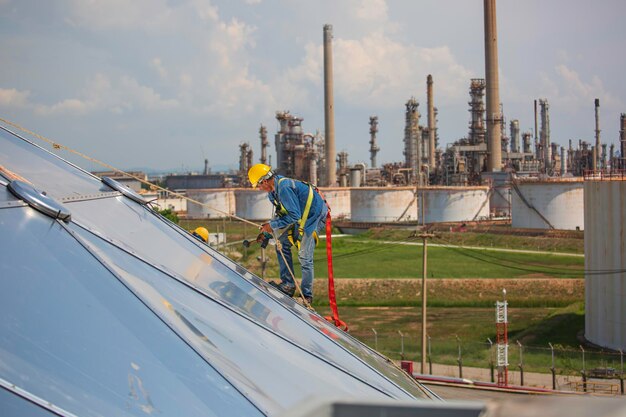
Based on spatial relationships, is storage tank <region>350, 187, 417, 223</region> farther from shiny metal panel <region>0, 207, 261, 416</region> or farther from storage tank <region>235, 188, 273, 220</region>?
shiny metal panel <region>0, 207, 261, 416</region>

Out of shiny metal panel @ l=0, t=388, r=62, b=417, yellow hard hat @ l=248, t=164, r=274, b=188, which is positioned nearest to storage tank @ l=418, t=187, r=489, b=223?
yellow hard hat @ l=248, t=164, r=274, b=188

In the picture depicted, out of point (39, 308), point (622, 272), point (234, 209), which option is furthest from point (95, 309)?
point (234, 209)

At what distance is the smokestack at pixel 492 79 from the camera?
176 feet

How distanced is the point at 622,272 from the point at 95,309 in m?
22.3

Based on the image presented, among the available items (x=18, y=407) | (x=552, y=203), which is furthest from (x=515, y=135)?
(x=18, y=407)

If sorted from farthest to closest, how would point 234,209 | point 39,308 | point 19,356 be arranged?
point 234,209, point 39,308, point 19,356

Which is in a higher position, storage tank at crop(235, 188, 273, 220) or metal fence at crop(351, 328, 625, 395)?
storage tank at crop(235, 188, 273, 220)

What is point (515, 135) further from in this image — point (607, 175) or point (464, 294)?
point (607, 175)

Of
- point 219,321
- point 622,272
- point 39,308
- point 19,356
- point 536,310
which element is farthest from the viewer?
point 536,310

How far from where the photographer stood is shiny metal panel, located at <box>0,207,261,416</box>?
8.68ft

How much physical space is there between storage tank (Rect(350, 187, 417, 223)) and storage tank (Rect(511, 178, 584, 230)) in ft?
37.1

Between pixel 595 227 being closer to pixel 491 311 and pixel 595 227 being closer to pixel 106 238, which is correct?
pixel 491 311

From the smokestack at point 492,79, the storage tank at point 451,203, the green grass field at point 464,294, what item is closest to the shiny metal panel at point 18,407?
the green grass field at point 464,294

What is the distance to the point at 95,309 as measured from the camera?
3096 mm
